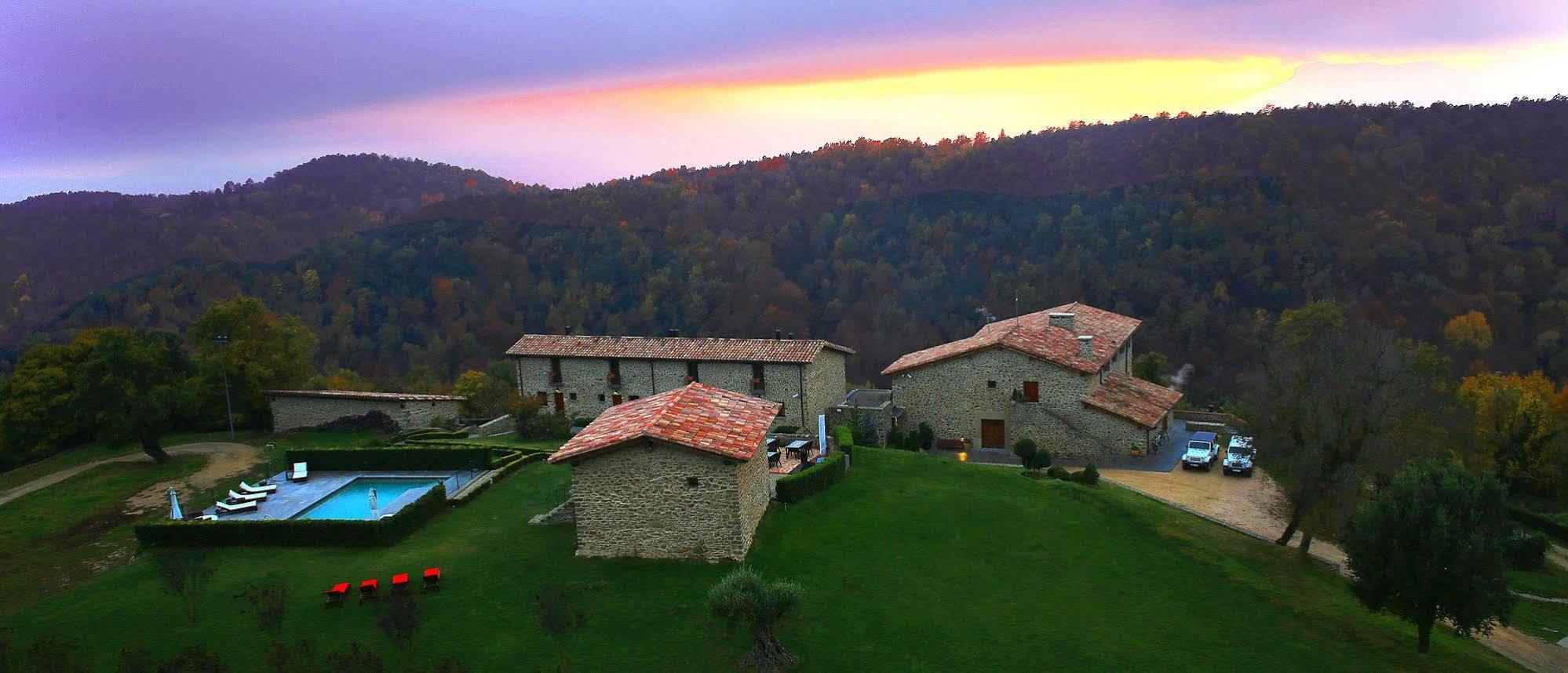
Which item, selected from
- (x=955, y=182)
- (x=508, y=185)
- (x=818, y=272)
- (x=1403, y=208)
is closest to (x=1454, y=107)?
(x=1403, y=208)

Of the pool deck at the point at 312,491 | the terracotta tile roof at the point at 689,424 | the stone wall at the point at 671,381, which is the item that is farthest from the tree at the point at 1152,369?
the pool deck at the point at 312,491

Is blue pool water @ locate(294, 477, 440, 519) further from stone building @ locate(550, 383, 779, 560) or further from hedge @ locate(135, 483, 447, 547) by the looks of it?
stone building @ locate(550, 383, 779, 560)

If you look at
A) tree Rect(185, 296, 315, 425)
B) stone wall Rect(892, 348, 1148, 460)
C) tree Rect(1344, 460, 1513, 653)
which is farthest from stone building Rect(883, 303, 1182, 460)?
tree Rect(185, 296, 315, 425)

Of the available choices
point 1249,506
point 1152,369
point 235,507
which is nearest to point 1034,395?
point 1249,506

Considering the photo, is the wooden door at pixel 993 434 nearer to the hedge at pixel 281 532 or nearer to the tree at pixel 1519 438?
the tree at pixel 1519 438

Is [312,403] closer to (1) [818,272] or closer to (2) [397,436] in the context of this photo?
(2) [397,436]

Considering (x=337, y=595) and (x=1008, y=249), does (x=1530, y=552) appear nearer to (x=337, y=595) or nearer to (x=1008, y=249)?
(x=337, y=595)
